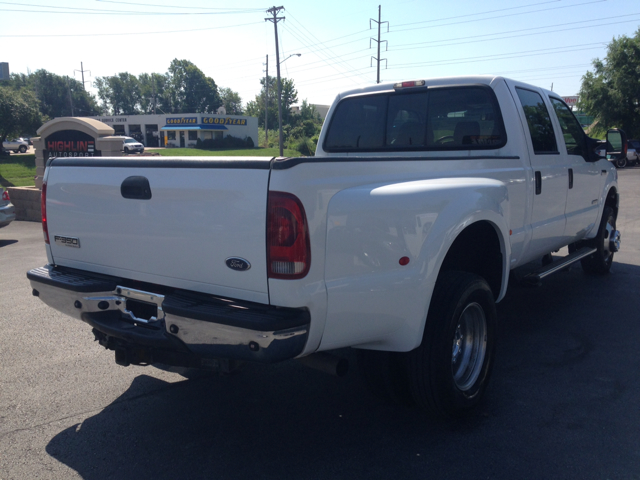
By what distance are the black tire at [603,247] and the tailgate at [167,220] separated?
5382 mm

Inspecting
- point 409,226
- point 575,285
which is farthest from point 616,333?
point 409,226

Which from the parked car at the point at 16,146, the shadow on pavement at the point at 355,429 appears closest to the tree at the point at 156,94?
the parked car at the point at 16,146

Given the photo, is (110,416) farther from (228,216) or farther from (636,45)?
(636,45)

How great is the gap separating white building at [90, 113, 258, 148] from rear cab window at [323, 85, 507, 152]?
69538 millimetres

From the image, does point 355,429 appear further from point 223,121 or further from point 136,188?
point 223,121

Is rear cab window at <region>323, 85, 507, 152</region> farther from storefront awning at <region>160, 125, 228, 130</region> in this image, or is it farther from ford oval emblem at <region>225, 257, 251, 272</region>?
storefront awning at <region>160, 125, 228, 130</region>

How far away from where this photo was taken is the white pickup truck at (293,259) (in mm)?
2535

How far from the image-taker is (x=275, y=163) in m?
2.51

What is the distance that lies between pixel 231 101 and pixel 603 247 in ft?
469

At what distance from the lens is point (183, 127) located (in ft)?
240

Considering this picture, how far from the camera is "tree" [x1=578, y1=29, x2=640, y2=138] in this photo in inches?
1529

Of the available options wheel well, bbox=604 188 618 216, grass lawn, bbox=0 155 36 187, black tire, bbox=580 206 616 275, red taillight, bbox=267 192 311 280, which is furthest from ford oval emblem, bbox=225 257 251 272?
grass lawn, bbox=0 155 36 187

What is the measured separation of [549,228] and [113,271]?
376 centimetres

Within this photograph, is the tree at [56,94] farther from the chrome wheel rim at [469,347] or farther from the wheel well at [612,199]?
the chrome wheel rim at [469,347]
